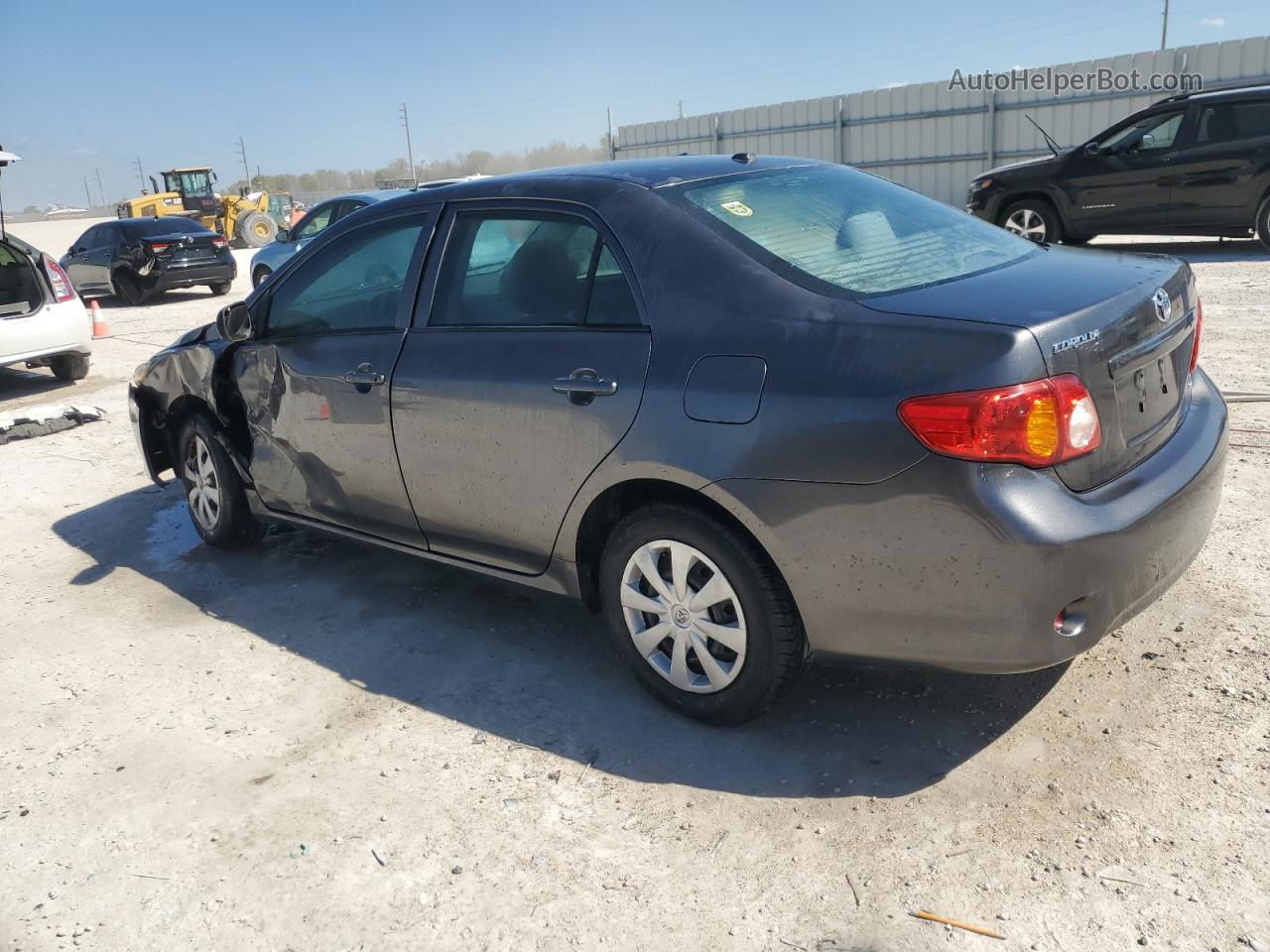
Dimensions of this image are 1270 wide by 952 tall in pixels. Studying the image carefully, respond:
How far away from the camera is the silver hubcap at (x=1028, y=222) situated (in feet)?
43.5

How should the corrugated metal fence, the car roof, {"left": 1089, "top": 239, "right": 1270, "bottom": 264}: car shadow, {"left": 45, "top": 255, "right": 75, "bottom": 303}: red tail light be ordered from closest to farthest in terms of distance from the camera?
the car roof < {"left": 45, "top": 255, "right": 75, "bottom": 303}: red tail light < {"left": 1089, "top": 239, "right": 1270, "bottom": 264}: car shadow < the corrugated metal fence

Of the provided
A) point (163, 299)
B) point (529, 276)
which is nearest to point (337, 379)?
point (529, 276)

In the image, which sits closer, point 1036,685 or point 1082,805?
point 1082,805

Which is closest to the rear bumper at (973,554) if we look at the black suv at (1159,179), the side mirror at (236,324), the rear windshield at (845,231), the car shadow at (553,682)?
the car shadow at (553,682)

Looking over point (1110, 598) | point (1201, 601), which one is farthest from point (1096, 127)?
→ point (1110, 598)

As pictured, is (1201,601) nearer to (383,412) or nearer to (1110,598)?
(1110,598)

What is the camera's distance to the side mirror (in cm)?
461

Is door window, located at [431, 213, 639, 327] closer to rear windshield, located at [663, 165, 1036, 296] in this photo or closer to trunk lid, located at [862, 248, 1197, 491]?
rear windshield, located at [663, 165, 1036, 296]

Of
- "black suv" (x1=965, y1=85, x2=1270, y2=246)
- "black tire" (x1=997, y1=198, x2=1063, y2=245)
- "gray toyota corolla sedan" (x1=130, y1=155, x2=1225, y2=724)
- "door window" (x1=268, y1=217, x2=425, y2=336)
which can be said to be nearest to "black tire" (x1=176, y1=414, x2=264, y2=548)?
"door window" (x1=268, y1=217, x2=425, y2=336)

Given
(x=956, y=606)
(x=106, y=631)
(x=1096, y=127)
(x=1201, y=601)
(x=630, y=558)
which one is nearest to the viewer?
(x=956, y=606)

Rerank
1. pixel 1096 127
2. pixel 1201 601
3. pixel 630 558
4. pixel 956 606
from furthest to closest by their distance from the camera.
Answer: pixel 1096 127 < pixel 1201 601 < pixel 630 558 < pixel 956 606

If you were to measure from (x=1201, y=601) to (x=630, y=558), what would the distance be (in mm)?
2131

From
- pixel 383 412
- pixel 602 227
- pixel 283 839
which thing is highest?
pixel 602 227

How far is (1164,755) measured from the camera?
2955mm
